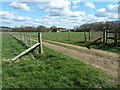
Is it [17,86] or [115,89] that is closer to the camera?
[115,89]

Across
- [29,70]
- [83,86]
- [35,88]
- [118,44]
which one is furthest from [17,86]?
[118,44]

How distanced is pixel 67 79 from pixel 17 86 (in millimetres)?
1563

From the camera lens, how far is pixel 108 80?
405 centimetres

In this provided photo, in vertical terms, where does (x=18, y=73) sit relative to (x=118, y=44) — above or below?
below

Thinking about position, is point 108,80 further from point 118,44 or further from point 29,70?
point 118,44

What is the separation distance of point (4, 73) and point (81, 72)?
118 inches

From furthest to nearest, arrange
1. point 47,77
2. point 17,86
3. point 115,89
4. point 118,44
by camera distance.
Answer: point 118,44 → point 47,77 → point 17,86 → point 115,89

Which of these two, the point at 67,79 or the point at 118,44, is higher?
the point at 118,44

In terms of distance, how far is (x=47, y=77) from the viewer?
14.3 ft

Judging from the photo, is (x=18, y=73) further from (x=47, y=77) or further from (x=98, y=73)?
(x=98, y=73)

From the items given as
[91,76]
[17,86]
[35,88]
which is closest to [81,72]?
[91,76]

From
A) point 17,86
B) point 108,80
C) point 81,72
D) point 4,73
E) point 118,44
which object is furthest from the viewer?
point 118,44

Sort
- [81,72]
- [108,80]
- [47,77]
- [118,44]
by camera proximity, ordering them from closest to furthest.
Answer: [108,80], [47,77], [81,72], [118,44]

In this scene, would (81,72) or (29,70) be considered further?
(29,70)
